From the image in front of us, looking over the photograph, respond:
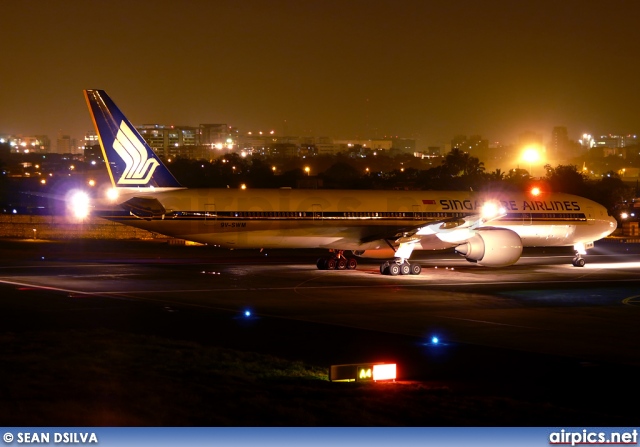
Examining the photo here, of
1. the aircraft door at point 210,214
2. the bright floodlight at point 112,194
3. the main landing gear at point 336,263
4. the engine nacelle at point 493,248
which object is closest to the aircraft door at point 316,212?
the main landing gear at point 336,263

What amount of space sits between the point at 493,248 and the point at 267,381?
70.7ft

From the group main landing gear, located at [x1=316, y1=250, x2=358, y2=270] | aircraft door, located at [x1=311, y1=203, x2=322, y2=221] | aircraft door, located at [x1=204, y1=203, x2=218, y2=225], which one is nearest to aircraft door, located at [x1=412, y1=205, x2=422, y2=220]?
main landing gear, located at [x1=316, y1=250, x2=358, y2=270]

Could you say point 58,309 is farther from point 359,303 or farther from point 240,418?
point 240,418

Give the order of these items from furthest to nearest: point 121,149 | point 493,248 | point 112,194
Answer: point 112,194 → point 121,149 → point 493,248

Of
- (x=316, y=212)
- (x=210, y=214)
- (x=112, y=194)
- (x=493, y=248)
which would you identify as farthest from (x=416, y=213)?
(x=112, y=194)

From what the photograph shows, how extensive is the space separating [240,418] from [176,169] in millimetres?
122725

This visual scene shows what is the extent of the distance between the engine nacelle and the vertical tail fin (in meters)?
13.0

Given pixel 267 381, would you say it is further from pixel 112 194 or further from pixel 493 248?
pixel 112 194

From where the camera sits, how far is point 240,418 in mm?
10461

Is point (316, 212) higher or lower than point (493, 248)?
higher

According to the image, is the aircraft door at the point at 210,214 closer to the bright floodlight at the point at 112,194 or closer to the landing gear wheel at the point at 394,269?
the bright floodlight at the point at 112,194

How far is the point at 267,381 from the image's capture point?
12953 mm

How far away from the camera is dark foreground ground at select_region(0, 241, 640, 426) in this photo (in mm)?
10656

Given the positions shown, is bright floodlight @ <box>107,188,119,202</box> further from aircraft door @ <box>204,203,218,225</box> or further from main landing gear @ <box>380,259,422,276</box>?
main landing gear @ <box>380,259,422,276</box>
